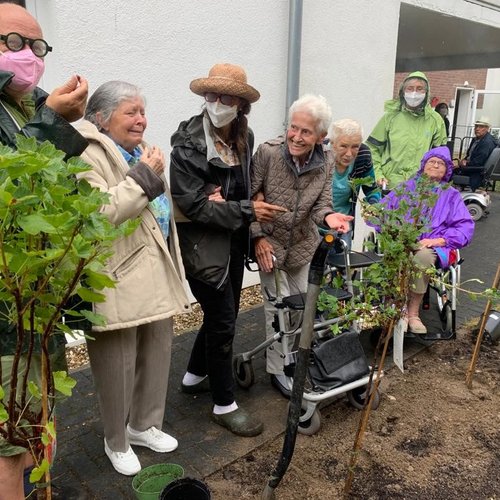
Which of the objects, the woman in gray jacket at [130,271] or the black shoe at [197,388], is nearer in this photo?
the woman in gray jacket at [130,271]

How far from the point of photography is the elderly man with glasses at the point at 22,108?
156 cm

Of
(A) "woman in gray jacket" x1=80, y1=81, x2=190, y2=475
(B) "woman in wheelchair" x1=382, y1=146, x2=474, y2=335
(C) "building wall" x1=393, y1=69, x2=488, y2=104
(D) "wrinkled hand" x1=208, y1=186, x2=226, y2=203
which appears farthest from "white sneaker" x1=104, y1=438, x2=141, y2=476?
(C) "building wall" x1=393, y1=69, x2=488, y2=104

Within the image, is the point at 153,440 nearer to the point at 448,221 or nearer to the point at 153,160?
the point at 153,160

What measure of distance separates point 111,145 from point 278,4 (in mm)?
3212

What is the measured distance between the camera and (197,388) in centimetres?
323

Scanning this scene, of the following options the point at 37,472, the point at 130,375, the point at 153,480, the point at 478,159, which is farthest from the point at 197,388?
the point at 478,159

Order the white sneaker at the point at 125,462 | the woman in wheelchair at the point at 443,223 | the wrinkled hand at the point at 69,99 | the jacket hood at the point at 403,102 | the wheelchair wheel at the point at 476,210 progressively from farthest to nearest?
1. the wheelchair wheel at the point at 476,210
2. the jacket hood at the point at 403,102
3. the woman in wheelchair at the point at 443,223
4. the white sneaker at the point at 125,462
5. the wrinkled hand at the point at 69,99

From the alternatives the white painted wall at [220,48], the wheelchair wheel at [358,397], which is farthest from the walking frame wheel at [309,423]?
the white painted wall at [220,48]

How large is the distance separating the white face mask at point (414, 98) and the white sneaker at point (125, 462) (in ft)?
13.0

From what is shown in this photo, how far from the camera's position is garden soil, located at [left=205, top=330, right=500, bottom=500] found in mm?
2445

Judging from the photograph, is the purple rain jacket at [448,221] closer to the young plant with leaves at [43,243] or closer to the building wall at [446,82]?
the young plant with leaves at [43,243]

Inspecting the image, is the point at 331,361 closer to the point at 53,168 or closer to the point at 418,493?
the point at 418,493

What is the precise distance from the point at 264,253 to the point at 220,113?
0.85m

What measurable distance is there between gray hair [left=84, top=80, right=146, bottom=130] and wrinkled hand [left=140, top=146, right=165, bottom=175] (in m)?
0.22
